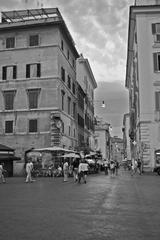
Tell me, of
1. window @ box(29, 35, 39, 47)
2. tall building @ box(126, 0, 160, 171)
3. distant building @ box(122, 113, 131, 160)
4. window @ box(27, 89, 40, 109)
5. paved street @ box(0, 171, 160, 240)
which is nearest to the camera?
paved street @ box(0, 171, 160, 240)

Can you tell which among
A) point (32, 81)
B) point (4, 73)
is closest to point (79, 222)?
point (32, 81)

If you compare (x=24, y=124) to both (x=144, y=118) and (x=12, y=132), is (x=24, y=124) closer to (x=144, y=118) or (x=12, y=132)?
(x=12, y=132)

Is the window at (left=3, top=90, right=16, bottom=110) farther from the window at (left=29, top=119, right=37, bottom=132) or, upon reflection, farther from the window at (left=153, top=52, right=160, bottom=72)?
the window at (left=153, top=52, right=160, bottom=72)

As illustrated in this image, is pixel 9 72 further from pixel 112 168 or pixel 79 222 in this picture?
pixel 79 222

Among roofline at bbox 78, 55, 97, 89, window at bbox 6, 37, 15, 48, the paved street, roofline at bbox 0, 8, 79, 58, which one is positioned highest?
roofline at bbox 78, 55, 97, 89

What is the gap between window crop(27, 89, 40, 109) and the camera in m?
41.6

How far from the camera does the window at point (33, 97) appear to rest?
41562 mm

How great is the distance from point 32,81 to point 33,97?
1937 millimetres

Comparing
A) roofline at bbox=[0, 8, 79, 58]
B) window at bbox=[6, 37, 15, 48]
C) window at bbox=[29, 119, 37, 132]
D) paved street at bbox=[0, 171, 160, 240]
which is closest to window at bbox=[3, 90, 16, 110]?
window at bbox=[29, 119, 37, 132]

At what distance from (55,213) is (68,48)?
4020cm

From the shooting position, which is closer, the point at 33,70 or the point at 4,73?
the point at 33,70

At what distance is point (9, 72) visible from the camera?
4306cm

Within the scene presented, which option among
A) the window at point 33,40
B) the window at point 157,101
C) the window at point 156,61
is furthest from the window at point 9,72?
the window at point 157,101

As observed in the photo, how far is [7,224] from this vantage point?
8.31 m
